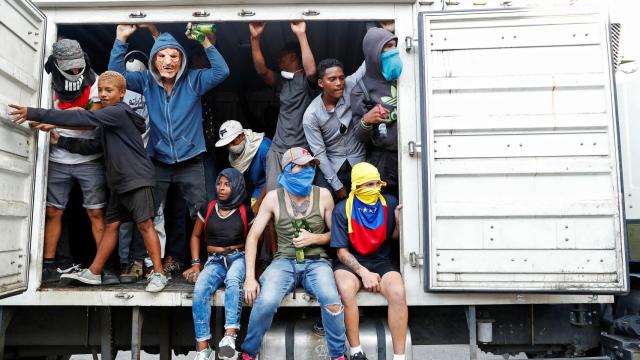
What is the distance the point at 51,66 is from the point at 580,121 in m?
3.58

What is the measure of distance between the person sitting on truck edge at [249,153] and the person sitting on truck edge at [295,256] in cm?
74

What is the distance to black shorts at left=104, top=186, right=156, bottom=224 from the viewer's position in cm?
320

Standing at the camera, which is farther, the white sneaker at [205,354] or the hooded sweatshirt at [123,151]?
the hooded sweatshirt at [123,151]

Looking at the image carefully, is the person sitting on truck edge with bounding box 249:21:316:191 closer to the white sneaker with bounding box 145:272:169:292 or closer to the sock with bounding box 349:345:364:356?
the white sneaker with bounding box 145:272:169:292

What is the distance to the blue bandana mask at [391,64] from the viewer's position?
9.89ft

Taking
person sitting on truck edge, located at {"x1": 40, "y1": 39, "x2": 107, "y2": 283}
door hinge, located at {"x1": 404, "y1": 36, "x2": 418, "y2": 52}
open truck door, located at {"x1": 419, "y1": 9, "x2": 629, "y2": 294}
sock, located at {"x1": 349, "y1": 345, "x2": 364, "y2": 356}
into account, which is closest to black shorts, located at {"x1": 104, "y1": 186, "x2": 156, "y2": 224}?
person sitting on truck edge, located at {"x1": 40, "y1": 39, "x2": 107, "y2": 283}

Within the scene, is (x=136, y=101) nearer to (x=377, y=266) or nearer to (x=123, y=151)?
(x=123, y=151)

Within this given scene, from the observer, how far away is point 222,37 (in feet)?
15.4

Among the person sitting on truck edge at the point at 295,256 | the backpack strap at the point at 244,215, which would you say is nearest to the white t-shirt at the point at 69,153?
the backpack strap at the point at 244,215

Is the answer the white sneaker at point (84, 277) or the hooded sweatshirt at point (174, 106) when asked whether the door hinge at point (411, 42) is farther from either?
the white sneaker at point (84, 277)

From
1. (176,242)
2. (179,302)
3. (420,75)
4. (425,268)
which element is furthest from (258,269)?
(420,75)

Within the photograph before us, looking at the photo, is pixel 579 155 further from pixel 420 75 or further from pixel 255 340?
pixel 255 340

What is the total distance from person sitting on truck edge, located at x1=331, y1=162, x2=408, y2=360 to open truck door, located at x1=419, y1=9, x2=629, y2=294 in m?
0.37

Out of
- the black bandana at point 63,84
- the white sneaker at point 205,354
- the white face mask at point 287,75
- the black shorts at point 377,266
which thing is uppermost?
the white face mask at point 287,75
